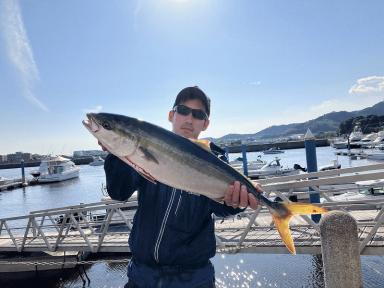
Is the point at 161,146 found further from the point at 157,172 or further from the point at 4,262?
the point at 4,262

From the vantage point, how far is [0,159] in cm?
16488

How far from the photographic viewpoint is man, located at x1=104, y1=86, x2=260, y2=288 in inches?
125

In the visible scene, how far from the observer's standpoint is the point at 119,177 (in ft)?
11.0

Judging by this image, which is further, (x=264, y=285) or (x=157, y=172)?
(x=264, y=285)

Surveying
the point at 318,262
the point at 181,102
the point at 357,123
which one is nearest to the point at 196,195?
the point at 181,102

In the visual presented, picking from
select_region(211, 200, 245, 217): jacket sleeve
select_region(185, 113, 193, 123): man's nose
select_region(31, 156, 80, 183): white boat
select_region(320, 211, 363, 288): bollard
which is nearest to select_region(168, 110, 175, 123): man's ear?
select_region(185, 113, 193, 123): man's nose

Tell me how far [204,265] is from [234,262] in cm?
1188

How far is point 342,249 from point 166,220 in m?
3.25

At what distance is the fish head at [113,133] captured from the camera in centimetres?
296

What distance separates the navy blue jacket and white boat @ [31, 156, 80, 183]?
7599 cm

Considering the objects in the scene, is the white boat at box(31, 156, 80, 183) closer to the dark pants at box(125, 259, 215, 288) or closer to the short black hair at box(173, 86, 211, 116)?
the short black hair at box(173, 86, 211, 116)

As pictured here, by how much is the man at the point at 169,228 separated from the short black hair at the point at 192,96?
3.06 ft

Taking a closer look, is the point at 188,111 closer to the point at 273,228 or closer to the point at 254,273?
the point at 273,228

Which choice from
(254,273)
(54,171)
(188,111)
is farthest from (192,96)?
(54,171)
